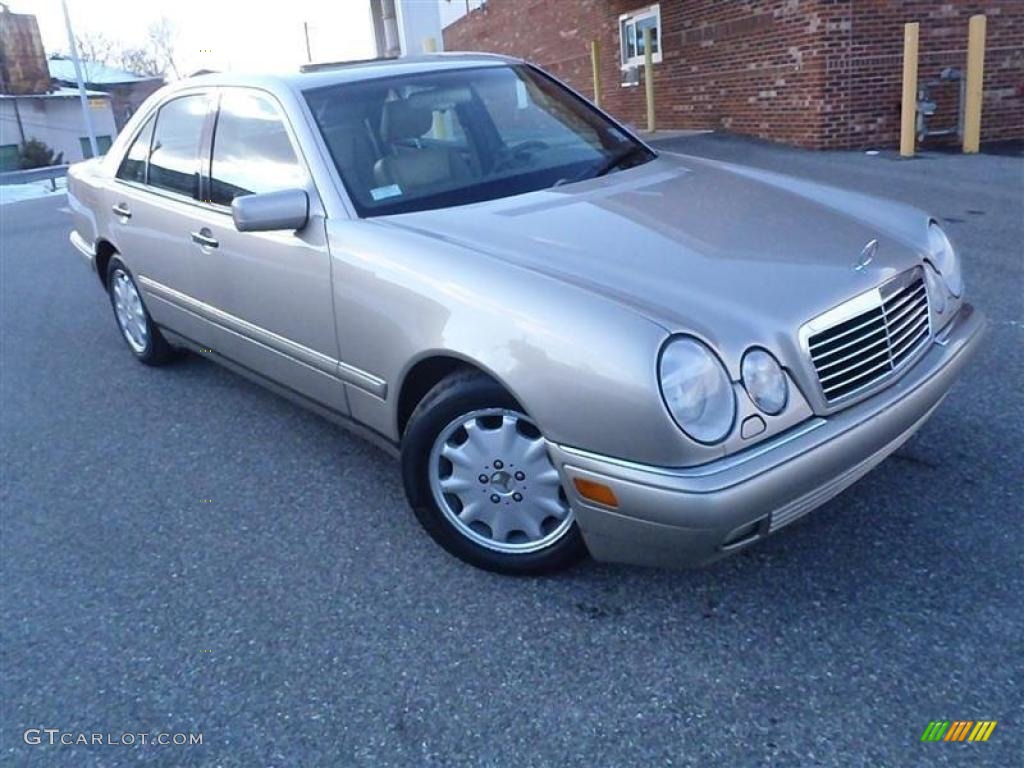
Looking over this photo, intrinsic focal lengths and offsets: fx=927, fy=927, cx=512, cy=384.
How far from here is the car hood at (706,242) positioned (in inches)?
98.3

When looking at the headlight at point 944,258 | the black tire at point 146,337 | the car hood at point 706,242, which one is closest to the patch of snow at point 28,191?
the black tire at point 146,337

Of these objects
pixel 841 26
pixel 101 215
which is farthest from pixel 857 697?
pixel 841 26

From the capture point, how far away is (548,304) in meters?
2.54

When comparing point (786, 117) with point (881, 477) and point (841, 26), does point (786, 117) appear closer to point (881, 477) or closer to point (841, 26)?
point (841, 26)

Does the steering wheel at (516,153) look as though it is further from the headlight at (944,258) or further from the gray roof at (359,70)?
the headlight at (944,258)

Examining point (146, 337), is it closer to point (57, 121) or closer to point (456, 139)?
point (456, 139)

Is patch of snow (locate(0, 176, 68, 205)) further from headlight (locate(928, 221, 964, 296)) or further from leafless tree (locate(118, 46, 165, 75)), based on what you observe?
leafless tree (locate(118, 46, 165, 75))

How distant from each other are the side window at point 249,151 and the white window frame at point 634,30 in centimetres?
1254

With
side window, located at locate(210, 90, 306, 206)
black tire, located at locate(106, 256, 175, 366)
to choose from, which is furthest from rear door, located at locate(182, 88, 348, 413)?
black tire, located at locate(106, 256, 175, 366)

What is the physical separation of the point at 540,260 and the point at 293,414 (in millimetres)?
2151

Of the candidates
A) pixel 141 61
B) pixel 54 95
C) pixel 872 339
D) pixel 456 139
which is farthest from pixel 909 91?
pixel 141 61

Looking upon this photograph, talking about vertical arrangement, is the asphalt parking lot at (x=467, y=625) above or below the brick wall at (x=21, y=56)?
below

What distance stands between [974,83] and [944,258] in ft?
27.9

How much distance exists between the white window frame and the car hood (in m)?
12.6
